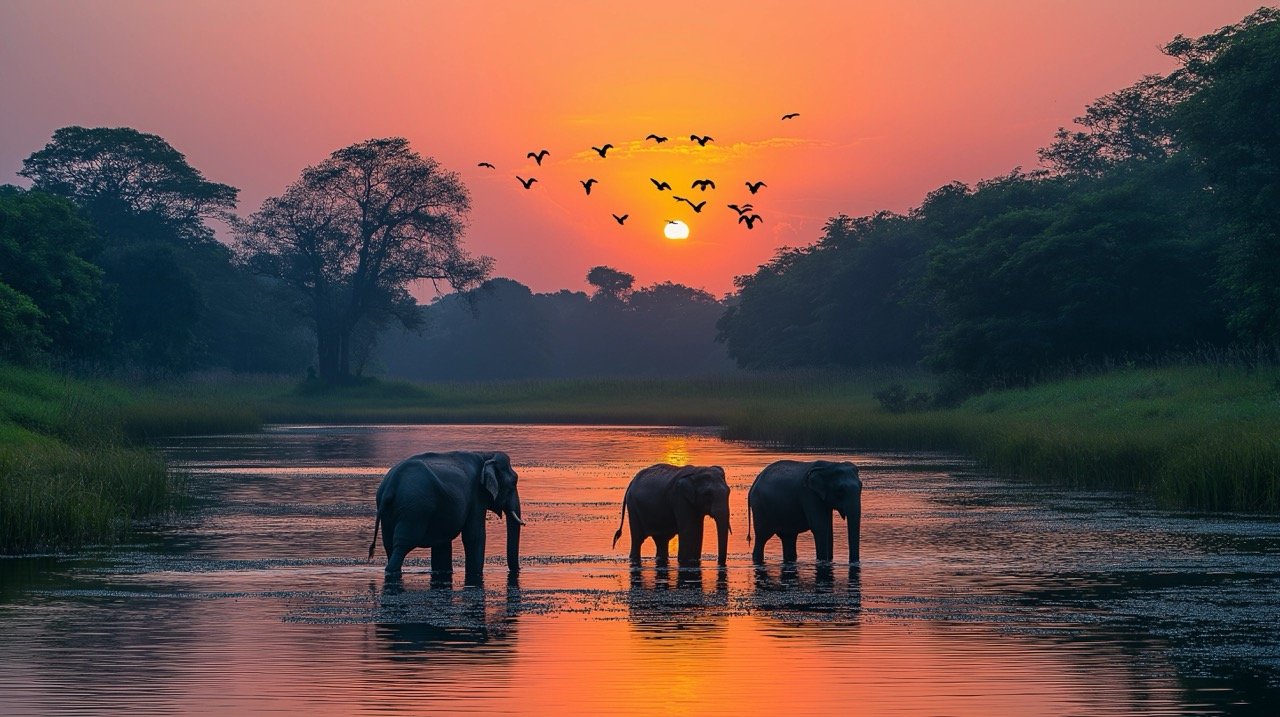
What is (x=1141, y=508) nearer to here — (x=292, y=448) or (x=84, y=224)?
(x=292, y=448)

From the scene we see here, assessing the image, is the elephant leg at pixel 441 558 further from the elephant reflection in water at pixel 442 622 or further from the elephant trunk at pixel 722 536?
the elephant trunk at pixel 722 536

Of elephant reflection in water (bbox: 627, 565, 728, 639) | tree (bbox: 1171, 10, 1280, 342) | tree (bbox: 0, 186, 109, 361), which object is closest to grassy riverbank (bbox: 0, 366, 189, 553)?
elephant reflection in water (bbox: 627, 565, 728, 639)

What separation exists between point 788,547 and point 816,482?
1334mm

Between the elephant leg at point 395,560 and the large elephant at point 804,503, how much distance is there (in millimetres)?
5539

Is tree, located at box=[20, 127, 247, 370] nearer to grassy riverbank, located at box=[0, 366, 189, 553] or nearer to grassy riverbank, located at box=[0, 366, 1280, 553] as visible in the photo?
grassy riverbank, located at box=[0, 366, 1280, 553]

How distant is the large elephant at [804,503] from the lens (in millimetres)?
23781

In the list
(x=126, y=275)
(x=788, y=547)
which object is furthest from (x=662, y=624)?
(x=126, y=275)

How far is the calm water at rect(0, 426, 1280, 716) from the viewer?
13641mm

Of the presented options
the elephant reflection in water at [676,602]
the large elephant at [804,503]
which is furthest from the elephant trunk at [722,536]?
the large elephant at [804,503]

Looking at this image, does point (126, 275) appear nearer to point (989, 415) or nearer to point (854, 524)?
point (989, 415)

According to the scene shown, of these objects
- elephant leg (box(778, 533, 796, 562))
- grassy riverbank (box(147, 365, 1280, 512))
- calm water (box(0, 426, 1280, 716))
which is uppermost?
grassy riverbank (box(147, 365, 1280, 512))

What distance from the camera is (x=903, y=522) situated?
30.1 metres

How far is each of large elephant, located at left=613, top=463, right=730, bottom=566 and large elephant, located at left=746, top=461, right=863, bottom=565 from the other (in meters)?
0.79

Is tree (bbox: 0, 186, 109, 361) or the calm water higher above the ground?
tree (bbox: 0, 186, 109, 361)
